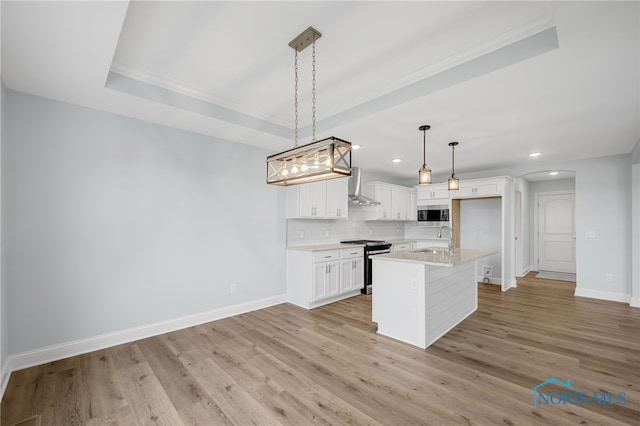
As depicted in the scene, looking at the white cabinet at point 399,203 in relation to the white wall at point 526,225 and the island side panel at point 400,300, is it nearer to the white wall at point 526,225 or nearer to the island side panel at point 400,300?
the white wall at point 526,225

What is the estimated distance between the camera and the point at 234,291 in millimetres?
4125

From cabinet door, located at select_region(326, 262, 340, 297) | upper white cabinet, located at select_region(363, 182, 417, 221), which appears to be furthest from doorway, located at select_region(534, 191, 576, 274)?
cabinet door, located at select_region(326, 262, 340, 297)

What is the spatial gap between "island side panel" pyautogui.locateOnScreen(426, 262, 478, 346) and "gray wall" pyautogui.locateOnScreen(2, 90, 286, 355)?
2513 mm

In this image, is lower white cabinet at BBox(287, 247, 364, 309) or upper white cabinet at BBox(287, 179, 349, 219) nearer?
lower white cabinet at BBox(287, 247, 364, 309)

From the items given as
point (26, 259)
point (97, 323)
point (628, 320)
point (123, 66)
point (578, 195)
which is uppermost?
point (123, 66)

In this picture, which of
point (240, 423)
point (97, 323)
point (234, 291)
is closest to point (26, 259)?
point (97, 323)

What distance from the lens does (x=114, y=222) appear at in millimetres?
3121

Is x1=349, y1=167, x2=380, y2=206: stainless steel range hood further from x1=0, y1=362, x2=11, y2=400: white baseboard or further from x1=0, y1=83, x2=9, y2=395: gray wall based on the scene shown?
x1=0, y1=362, x2=11, y2=400: white baseboard

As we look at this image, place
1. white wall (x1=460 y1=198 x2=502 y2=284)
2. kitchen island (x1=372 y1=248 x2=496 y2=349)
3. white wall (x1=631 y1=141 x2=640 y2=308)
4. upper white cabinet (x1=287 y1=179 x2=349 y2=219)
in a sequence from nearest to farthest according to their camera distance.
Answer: kitchen island (x1=372 y1=248 x2=496 y2=349)
white wall (x1=631 y1=141 x2=640 y2=308)
upper white cabinet (x1=287 y1=179 x2=349 y2=219)
white wall (x1=460 y1=198 x2=502 y2=284)

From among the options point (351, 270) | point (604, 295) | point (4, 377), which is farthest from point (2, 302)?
point (604, 295)

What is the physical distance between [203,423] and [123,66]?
2992 millimetres

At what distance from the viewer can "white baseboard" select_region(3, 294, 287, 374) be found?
262 cm

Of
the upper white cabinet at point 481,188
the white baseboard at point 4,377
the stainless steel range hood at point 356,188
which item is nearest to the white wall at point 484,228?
the upper white cabinet at point 481,188

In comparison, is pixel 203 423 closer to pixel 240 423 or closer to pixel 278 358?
pixel 240 423
